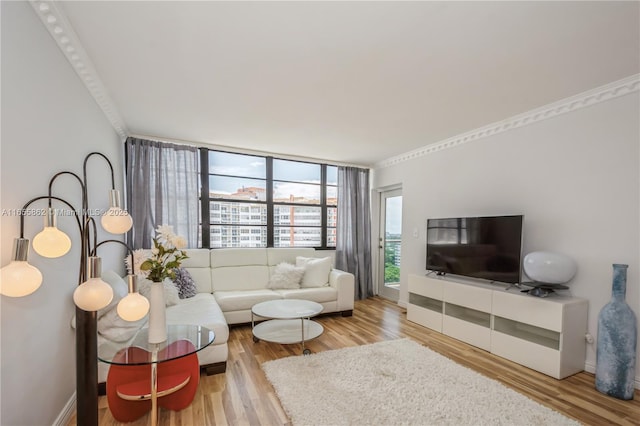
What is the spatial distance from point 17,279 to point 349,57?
2.09 metres

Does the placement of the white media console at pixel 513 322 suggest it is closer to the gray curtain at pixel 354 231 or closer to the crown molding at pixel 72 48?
the gray curtain at pixel 354 231

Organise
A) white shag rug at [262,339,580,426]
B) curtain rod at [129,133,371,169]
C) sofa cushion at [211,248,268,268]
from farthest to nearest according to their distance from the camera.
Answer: sofa cushion at [211,248,268,268]
curtain rod at [129,133,371,169]
white shag rug at [262,339,580,426]

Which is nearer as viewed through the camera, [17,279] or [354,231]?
[17,279]

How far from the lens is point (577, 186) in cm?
265

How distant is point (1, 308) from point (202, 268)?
8.94ft

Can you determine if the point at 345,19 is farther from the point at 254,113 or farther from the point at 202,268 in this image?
the point at 202,268

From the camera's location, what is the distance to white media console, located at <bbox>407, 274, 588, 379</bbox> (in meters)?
2.48

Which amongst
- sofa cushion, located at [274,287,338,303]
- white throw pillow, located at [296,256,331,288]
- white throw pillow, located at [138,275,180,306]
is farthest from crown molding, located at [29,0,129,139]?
white throw pillow, located at [296,256,331,288]

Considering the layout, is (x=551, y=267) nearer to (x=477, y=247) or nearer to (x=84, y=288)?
(x=477, y=247)

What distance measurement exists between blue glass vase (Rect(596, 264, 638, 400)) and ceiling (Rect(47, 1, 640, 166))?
5.40ft

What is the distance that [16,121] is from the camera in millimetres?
1378

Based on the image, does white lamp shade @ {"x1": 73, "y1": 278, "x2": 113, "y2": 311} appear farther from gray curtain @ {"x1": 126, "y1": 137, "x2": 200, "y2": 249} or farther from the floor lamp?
gray curtain @ {"x1": 126, "y1": 137, "x2": 200, "y2": 249}

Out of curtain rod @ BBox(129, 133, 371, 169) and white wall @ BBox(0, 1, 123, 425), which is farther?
curtain rod @ BBox(129, 133, 371, 169)

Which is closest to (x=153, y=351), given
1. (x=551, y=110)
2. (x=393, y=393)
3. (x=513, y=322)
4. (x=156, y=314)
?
(x=156, y=314)
